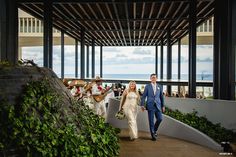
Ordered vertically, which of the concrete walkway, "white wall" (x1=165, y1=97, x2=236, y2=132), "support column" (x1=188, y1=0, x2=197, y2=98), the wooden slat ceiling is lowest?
the concrete walkway

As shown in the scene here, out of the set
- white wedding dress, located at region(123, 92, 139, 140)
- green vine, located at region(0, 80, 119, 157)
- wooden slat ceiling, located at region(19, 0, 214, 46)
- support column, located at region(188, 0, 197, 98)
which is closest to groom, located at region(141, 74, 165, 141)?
white wedding dress, located at region(123, 92, 139, 140)

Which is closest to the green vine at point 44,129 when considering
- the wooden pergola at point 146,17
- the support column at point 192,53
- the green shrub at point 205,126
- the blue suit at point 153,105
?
the blue suit at point 153,105

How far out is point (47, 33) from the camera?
679 inches

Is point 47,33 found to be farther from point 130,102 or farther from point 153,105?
point 153,105

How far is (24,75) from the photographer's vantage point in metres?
5.77

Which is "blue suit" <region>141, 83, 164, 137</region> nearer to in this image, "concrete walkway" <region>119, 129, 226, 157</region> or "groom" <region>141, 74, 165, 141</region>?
"groom" <region>141, 74, 165, 141</region>

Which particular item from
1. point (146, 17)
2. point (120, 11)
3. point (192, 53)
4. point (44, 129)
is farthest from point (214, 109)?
point (146, 17)

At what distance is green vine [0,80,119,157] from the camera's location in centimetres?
520

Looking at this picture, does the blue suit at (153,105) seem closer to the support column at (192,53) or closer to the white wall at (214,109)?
the white wall at (214,109)

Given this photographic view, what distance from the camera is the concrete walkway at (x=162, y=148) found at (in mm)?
8336

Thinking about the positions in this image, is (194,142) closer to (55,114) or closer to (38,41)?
(55,114)

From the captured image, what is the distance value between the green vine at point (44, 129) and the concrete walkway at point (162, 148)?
2458 millimetres

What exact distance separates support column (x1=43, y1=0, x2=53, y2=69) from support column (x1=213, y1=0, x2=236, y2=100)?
7.64m

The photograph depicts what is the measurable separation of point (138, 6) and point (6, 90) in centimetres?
1402
